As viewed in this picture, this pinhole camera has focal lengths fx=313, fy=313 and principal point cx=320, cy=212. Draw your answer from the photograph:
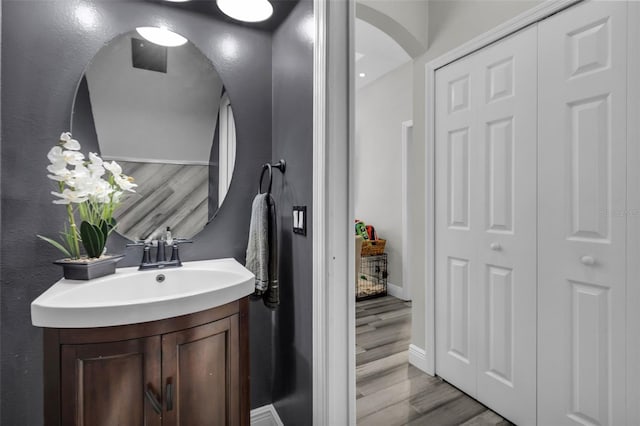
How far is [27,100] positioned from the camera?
122 cm

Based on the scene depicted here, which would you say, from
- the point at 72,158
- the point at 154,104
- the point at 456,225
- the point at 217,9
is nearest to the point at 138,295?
the point at 72,158

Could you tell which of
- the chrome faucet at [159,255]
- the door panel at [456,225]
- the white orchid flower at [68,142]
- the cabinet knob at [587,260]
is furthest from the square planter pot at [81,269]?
the cabinet knob at [587,260]

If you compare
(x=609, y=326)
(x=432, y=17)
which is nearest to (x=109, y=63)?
(x=432, y=17)

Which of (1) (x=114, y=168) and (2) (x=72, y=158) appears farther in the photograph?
(1) (x=114, y=168)

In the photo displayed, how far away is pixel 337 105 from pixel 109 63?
1.04 metres

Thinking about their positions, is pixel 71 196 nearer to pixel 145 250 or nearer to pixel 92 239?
pixel 92 239

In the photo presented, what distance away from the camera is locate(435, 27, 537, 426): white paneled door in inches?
61.2

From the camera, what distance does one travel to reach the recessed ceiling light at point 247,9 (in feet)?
4.84

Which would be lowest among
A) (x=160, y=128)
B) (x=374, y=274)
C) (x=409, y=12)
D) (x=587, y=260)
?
(x=374, y=274)

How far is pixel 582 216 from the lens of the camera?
1.34 m

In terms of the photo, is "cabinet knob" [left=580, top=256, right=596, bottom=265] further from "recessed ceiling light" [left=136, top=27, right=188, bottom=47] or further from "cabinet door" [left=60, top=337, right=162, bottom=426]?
"recessed ceiling light" [left=136, top=27, right=188, bottom=47]

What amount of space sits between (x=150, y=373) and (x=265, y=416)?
3.02 ft

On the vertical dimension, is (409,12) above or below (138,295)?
above

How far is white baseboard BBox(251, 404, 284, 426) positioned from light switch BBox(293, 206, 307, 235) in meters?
0.98
